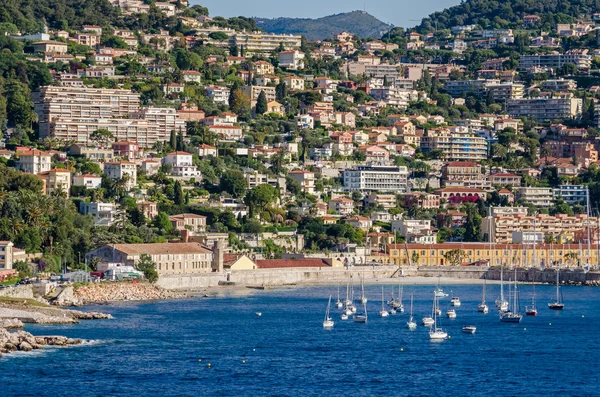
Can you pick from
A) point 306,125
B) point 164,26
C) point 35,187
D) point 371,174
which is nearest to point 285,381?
point 35,187

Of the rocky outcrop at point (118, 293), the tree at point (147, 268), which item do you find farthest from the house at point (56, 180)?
the rocky outcrop at point (118, 293)

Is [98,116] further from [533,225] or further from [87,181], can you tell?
[533,225]

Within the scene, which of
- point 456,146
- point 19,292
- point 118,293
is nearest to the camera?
point 19,292

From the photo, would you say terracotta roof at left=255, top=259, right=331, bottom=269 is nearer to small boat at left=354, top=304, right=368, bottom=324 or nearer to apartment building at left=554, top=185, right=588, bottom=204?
small boat at left=354, top=304, right=368, bottom=324

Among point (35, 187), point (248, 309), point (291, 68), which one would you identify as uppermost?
point (291, 68)

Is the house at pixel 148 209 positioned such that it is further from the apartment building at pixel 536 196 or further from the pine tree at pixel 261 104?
the apartment building at pixel 536 196

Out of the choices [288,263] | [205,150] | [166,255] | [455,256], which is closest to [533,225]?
[455,256]

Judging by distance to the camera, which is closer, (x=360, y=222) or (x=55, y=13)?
(x=360, y=222)

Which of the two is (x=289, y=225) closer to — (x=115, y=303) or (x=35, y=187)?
(x=35, y=187)
